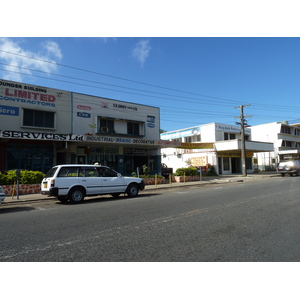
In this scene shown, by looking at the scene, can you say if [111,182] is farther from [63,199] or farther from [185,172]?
[185,172]

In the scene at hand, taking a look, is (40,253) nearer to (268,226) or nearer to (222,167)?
(268,226)

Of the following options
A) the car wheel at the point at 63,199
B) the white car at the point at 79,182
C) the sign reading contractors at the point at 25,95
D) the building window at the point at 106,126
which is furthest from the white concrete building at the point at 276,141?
the car wheel at the point at 63,199

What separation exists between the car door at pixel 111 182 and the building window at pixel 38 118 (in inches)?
367

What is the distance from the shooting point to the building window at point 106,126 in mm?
21473

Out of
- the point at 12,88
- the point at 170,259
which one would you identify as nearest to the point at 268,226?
the point at 170,259

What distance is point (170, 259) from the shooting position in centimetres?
407

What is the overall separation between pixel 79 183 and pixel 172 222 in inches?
226

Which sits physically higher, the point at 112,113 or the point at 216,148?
the point at 112,113

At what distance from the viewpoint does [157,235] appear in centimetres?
547

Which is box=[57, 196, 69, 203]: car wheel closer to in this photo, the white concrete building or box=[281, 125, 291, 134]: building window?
the white concrete building

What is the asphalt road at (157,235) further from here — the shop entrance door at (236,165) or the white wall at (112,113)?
the shop entrance door at (236,165)

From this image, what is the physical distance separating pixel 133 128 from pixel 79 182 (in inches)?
516

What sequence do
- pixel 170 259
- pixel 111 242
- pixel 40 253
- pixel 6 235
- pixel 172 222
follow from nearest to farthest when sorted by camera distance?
pixel 170 259 → pixel 40 253 → pixel 111 242 → pixel 6 235 → pixel 172 222

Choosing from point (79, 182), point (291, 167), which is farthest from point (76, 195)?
point (291, 167)
